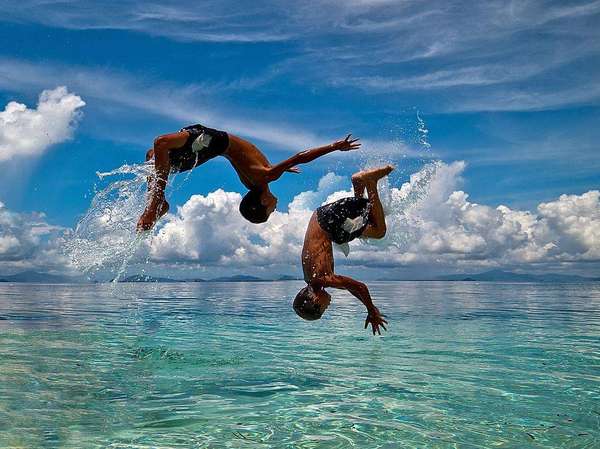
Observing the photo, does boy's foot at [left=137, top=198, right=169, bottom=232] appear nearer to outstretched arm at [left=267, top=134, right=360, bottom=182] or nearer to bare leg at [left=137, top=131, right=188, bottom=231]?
bare leg at [left=137, top=131, right=188, bottom=231]

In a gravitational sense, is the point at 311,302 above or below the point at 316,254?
below

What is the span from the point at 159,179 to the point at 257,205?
161 centimetres

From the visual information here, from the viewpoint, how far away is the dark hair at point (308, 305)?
888 cm

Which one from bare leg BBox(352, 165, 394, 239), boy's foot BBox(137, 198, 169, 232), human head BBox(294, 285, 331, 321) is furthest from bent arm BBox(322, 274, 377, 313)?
boy's foot BBox(137, 198, 169, 232)

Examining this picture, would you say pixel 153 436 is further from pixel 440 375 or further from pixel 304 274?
pixel 440 375

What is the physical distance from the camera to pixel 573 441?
21.2 feet

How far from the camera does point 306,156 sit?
826 cm

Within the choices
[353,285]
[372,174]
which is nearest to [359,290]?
[353,285]

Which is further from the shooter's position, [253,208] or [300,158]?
[253,208]

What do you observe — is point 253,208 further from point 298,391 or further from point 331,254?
point 298,391

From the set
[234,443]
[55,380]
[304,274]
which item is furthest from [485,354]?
[55,380]

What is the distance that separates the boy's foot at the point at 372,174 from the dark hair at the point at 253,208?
198 cm

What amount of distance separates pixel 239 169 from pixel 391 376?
4.82 metres

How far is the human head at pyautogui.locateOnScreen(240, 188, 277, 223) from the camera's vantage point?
8.91 m
